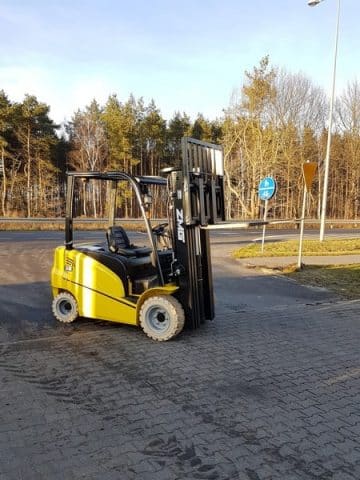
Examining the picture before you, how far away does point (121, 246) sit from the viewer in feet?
21.9

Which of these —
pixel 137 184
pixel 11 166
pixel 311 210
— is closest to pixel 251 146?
pixel 311 210

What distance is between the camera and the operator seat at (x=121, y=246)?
21.6 feet

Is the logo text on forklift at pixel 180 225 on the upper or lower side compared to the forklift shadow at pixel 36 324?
upper

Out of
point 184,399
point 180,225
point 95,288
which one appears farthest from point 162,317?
point 184,399

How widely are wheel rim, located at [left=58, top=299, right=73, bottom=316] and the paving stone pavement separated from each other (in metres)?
0.43

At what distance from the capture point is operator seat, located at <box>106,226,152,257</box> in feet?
21.6

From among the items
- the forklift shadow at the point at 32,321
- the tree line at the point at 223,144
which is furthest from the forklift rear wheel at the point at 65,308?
the tree line at the point at 223,144

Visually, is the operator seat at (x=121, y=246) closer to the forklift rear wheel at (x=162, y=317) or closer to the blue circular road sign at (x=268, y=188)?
the forklift rear wheel at (x=162, y=317)

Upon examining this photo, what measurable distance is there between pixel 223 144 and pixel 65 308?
3737cm

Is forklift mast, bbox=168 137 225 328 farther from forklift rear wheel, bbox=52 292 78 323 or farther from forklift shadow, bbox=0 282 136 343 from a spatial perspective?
forklift rear wheel, bbox=52 292 78 323

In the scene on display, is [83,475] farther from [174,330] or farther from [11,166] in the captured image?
[11,166]

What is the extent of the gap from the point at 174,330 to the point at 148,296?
22.4 inches

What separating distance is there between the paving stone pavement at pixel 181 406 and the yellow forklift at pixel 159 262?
1.22 ft

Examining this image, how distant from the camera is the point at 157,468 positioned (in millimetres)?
3082
